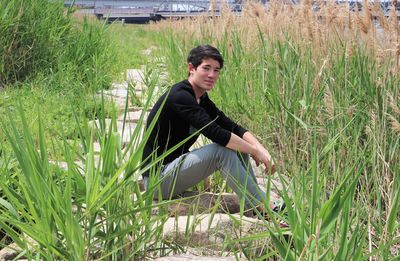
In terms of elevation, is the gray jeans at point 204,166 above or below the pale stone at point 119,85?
above

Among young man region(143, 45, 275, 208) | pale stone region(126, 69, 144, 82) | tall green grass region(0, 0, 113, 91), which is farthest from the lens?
pale stone region(126, 69, 144, 82)

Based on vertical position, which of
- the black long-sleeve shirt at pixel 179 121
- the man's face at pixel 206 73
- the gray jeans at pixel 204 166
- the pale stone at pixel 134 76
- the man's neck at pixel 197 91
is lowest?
the pale stone at pixel 134 76

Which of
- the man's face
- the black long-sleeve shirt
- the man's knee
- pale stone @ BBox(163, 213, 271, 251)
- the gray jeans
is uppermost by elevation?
the man's face

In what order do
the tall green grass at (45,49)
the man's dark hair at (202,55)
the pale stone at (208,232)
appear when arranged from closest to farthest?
the pale stone at (208,232) → the man's dark hair at (202,55) → the tall green grass at (45,49)

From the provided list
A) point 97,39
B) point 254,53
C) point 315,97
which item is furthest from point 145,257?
point 97,39

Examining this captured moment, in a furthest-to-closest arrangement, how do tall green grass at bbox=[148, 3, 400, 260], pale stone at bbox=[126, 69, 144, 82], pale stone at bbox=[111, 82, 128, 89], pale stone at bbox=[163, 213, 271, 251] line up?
pale stone at bbox=[126, 69, 144, 82], pale stone at bbox=[111, 82, 128, 89], pale stone at bbox=[163, 213, 271, 251], tall green grass at bbox=[148, 3, 400, 260]

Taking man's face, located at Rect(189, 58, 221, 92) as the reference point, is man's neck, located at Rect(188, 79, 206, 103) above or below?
below

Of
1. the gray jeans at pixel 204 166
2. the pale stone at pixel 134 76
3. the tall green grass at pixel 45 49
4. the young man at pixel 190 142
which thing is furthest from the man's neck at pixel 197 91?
the pale stone at pixel 134 76

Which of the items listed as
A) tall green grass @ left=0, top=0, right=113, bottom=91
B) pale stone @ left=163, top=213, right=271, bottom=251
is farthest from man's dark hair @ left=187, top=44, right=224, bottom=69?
tall green grass @ left=0, top=0, right=113, bottom=91

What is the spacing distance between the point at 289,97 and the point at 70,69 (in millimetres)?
2271

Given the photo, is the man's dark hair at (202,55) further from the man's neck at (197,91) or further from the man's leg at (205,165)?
the man's leg at (205,165)

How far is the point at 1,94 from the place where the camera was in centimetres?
454

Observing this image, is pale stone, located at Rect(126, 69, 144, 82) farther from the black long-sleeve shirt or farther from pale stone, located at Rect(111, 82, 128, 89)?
the black long-sleeve shirt

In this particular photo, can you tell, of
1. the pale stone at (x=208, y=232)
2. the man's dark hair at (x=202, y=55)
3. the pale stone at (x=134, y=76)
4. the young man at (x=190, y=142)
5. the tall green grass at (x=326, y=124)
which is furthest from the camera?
the pale stone at (x=134, y=76)
